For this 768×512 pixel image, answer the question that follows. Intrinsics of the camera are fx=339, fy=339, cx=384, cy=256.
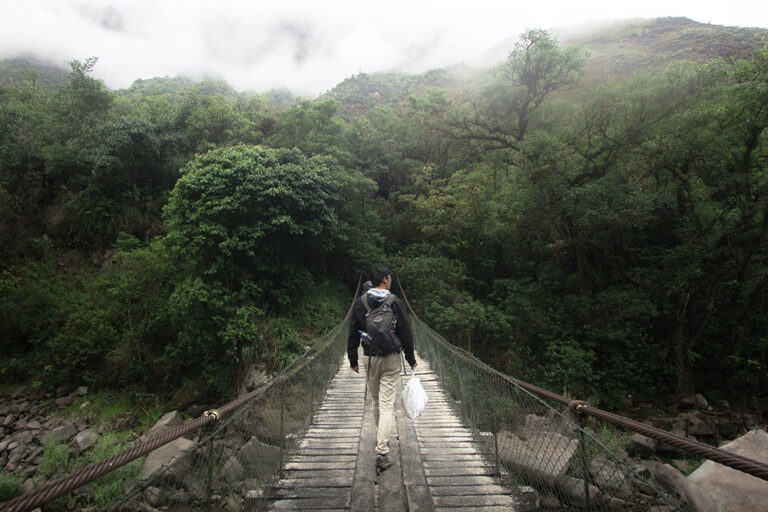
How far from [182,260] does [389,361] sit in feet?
24.2

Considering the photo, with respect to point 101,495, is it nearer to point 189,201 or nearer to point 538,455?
point 189,201

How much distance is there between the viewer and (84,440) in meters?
6.11

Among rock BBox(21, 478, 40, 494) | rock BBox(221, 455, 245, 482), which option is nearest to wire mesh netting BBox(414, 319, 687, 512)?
rock BBox(221, 455, 245, 482)

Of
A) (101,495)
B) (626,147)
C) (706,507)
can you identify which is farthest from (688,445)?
(626,147)

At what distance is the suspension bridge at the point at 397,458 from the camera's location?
1.55 m

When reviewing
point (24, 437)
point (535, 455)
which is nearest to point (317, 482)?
point (535, 455)

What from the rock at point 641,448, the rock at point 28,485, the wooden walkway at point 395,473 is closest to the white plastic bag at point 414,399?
the wooden walkway at point 395,473

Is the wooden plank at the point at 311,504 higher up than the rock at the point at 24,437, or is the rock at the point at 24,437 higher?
the wooden plank at the point at 311,504

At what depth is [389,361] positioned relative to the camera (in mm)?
2430

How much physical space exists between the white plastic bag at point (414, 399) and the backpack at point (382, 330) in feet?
1.14

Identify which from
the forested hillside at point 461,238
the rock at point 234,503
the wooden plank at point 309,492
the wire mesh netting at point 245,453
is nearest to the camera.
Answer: the wire mesh netting at point 245,453

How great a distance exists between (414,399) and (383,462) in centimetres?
46

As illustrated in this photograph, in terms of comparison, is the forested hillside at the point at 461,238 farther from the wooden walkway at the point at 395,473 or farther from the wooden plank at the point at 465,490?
the wooden plank at the point at 465,490

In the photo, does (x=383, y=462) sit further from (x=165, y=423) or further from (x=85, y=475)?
(x=165, y=423)
